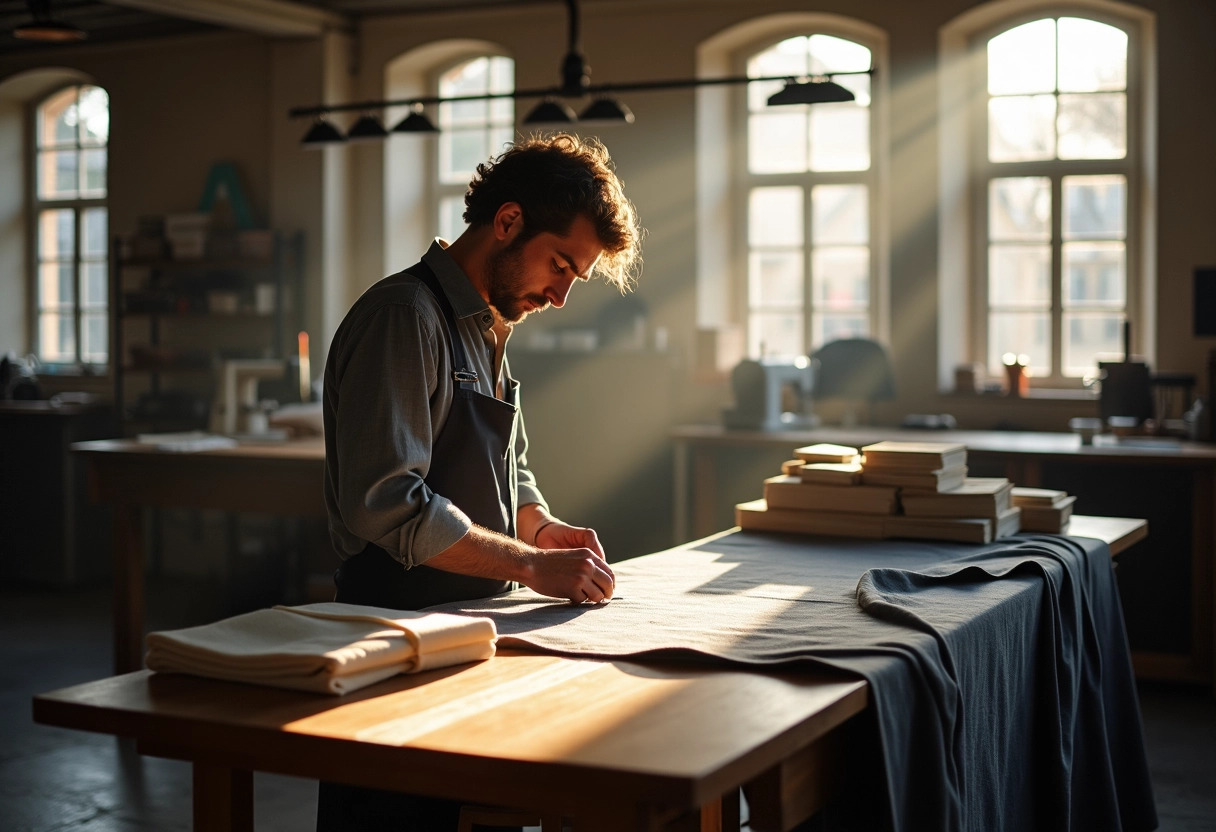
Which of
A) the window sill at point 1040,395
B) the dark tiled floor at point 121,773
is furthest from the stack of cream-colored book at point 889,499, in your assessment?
the window sill at point 1040,395

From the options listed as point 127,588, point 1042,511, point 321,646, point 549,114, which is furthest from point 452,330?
point 549,114

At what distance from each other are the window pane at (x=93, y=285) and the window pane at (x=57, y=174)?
1.84 ft

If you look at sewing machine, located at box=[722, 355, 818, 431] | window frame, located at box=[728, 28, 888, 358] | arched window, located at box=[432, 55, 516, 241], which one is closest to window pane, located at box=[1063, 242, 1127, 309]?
window frame, located at box=[728, 28, 888, 358]

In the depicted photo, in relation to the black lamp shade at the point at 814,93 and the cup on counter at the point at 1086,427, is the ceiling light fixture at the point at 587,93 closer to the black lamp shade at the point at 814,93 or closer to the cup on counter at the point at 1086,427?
the black lamp shade at the point at 814,93

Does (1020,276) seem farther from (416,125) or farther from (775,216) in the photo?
(416,125)

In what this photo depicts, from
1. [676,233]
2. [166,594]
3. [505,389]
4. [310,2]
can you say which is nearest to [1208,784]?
[505,389]

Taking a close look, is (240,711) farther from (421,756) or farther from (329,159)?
(329,159)

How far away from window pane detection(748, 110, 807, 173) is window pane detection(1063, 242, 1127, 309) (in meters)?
1.60

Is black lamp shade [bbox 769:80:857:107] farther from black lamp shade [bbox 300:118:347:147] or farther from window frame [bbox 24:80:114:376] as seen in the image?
window frame [bbox 24:80:114:376]

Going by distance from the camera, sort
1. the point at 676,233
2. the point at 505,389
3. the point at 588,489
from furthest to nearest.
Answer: the point at 676,233, the point at 588,489, the point at 505,389

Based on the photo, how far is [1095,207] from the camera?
21.9 feet

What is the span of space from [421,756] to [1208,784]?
359cm

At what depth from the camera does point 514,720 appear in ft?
4.85

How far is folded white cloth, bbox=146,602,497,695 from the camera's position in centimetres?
159
